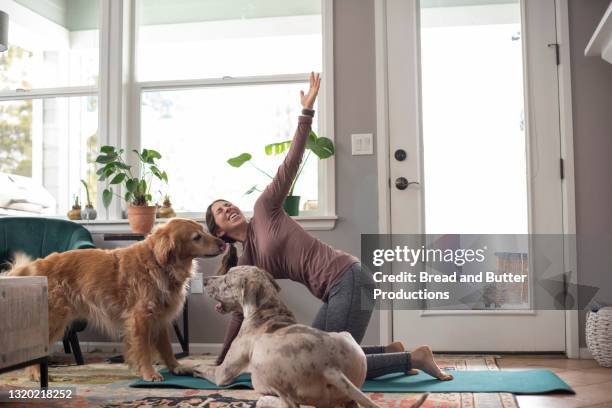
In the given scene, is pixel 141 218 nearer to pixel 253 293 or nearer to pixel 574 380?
pixel 253 293

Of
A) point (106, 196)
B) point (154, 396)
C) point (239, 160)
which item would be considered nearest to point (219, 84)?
point (239, 160)

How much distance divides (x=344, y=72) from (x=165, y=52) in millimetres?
1255

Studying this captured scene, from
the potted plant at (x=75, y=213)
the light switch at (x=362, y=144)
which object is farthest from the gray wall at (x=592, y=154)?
the potted plant at (x=75, y=213)

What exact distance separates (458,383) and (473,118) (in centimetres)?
186

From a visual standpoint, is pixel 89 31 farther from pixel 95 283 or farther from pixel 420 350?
pixel 420 350

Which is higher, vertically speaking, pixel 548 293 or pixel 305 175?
pixel 305 175

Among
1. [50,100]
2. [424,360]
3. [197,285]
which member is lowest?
[424,360]

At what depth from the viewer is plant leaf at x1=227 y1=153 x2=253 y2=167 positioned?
4164mm

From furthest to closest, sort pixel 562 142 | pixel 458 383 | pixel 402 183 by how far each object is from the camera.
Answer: pixel 402 183 → pixel 562 142 → pixel 458 383

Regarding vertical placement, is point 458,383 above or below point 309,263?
below

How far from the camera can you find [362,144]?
4.11 m

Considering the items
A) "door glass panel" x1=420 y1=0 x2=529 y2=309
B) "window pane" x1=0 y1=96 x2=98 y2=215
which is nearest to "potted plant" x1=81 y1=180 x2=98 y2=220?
"window pane" x1=0 y1=96 x2=98 y2=215

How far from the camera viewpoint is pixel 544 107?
400cm

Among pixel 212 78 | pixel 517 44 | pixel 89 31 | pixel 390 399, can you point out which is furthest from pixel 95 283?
pixel 517 44
